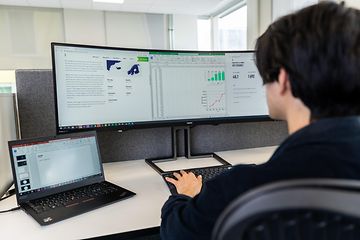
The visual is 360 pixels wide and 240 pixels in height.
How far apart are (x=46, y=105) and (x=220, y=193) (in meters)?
0.87

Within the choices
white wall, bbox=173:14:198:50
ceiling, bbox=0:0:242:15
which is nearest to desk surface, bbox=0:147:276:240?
ceiling, bbox=0:0:242:15

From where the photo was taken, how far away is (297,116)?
0.51 m

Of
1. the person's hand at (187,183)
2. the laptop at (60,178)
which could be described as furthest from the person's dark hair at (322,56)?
the laptop at (60,178)

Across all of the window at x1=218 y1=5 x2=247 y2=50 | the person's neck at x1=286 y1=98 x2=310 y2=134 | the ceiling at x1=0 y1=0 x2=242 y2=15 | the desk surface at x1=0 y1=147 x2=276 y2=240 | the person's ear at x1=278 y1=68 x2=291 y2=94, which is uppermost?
the ceiling at x1=0 y1=0 x2=242 y2=15

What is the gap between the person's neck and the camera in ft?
1.63

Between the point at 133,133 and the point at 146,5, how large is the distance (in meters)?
3.93

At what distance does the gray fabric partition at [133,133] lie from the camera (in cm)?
111

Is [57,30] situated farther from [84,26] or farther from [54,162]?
[54,162]

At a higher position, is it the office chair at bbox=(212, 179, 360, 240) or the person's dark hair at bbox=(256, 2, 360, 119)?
the person's dark hair at bbox=(256, 2, 360, 119)

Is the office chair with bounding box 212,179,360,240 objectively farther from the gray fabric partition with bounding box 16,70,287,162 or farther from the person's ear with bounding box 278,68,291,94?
the gray fabric partition with bounding box 16,70,287,162

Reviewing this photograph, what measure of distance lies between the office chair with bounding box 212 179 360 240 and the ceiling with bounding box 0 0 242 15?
4602mm

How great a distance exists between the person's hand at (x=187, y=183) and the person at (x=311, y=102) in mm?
312

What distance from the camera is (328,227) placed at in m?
0.33

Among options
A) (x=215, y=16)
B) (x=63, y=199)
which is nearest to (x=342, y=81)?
(x=63, y=199)
